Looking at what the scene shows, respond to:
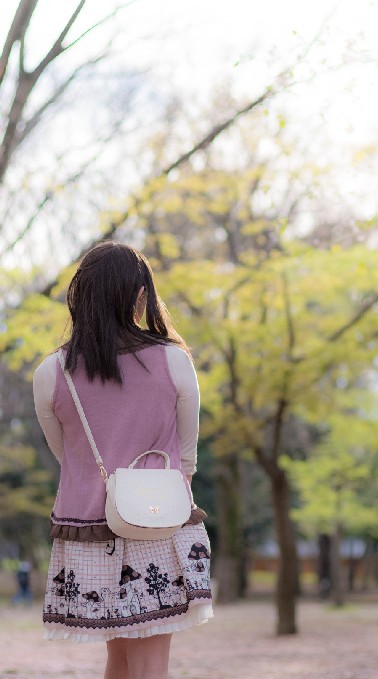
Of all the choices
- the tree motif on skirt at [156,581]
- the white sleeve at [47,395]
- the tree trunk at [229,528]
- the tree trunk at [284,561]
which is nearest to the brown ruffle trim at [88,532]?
the tree motif on skirt at [156,581]

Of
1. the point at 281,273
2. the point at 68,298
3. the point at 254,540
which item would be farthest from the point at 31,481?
the point at 68,298

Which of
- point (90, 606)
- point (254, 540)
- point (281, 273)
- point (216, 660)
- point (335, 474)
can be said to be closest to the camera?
point (90, 606)

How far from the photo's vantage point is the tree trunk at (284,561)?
14789 mm

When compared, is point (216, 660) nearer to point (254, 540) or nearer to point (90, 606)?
point (90, 606)

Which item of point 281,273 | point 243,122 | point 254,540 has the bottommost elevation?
point 254,540

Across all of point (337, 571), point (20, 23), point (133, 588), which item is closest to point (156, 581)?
point (133, 588)

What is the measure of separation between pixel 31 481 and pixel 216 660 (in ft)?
72.2

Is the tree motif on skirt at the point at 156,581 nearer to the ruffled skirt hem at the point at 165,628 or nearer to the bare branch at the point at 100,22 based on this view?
the ruffled skirt hem at the point at 165,628

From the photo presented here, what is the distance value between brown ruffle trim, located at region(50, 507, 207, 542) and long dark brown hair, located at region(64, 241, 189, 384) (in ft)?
1.25

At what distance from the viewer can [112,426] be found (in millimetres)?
2699

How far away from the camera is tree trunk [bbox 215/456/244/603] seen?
2672 centimetres

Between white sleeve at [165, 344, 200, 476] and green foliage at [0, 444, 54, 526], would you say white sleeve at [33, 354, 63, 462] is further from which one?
green foliage at [0, 444, 54, 526]

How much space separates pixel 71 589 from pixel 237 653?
34.3 feet

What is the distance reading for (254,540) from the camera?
3512 cm
